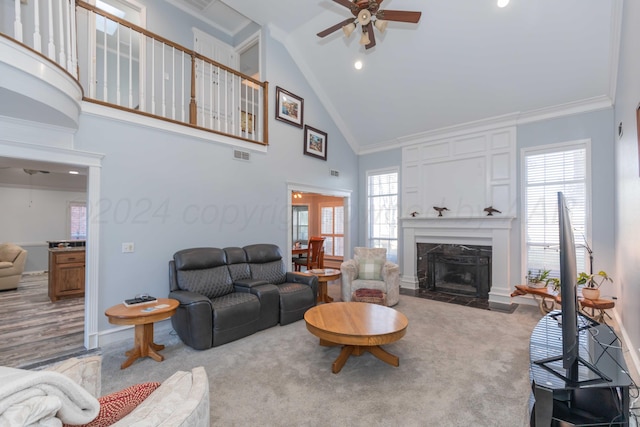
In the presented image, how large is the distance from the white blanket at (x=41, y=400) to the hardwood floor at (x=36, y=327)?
2.97 meters

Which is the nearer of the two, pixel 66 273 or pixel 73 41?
pixel 73 41

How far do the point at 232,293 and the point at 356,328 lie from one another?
6.17 ft

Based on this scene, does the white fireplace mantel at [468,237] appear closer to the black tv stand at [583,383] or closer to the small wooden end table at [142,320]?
the black tv stand at [583,383]

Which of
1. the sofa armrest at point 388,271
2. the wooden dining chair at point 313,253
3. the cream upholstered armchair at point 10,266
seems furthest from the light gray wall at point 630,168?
the cream upholstered armchair at point 10,266

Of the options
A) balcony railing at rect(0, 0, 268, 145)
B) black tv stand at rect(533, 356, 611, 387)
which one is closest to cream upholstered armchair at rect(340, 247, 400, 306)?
balcony railing at rect(0, 0, 268, 145)

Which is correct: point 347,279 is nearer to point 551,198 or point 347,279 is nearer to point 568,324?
point 551,198

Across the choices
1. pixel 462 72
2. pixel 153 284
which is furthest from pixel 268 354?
pixel 462 72

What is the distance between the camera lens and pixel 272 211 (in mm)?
5121

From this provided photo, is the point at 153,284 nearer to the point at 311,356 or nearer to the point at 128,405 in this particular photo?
the point at 311,356

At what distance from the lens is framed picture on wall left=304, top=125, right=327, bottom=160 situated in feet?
18.9

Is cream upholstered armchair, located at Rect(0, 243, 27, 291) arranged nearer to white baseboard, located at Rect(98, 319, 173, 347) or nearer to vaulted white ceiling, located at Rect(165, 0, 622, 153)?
white baseboard, located at Rect(98, 319, 173, 347)

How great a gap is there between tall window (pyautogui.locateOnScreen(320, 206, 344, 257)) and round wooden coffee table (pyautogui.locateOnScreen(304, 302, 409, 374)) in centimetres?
525

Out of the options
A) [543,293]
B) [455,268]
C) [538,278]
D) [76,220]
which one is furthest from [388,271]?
[76,220]

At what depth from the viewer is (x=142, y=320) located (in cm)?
279
